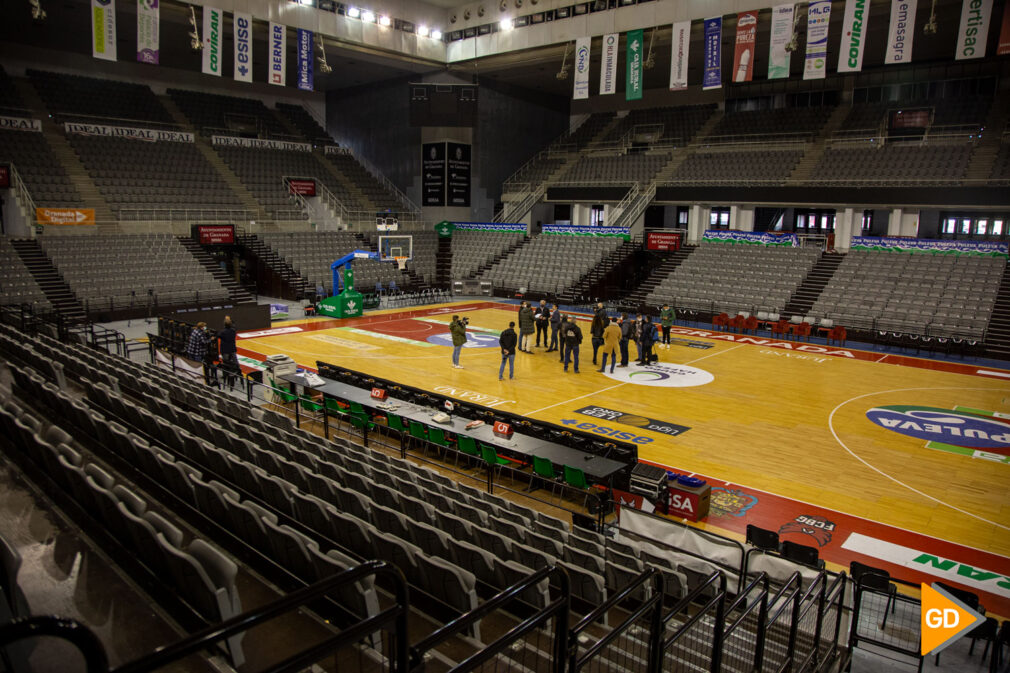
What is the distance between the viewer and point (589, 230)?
3562 centimetres

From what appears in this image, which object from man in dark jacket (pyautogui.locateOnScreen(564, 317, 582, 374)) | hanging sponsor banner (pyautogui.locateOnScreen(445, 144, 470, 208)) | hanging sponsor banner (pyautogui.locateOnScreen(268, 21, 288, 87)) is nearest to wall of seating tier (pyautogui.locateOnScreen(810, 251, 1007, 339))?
man in dark jacket (pyautogui.locateOnScreen(564, 317, 582, 374))

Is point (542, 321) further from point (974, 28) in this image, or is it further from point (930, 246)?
point (974, 28)

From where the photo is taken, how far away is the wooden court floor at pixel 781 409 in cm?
1068

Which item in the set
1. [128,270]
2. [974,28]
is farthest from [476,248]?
[974,28]

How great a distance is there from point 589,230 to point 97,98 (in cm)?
2748

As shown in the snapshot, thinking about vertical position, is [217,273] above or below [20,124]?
below

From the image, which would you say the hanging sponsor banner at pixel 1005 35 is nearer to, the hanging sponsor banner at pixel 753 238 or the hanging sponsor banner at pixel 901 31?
the hanging sponsor banner at pixel 901 31

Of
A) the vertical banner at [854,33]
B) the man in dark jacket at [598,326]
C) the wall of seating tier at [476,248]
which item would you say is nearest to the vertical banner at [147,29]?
the wall of seating tier at [476,248]

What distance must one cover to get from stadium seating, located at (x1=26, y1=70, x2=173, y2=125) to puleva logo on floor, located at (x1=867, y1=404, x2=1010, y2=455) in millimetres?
37742

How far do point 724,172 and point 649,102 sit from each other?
11.9 metres

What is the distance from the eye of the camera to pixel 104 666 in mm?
1897

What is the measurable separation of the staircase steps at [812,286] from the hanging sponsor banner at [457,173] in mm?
21658

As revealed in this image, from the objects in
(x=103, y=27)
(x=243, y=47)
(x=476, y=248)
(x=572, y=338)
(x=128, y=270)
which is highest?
(x=243, y=47)

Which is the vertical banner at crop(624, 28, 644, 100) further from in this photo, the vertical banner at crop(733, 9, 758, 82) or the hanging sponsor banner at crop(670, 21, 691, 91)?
the vertical banner at crop(733, 9, 758, 82)
